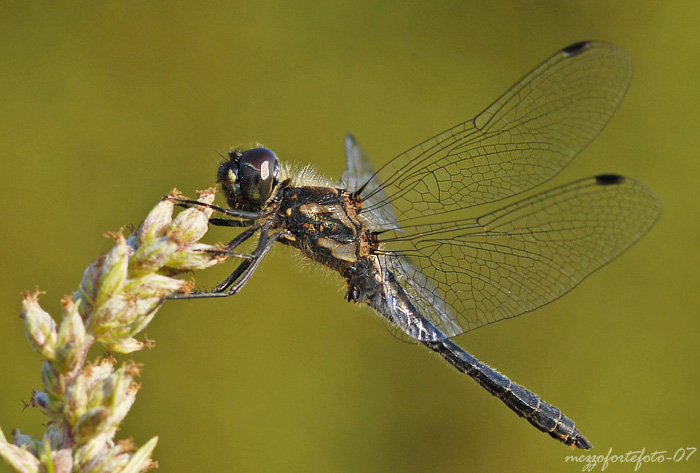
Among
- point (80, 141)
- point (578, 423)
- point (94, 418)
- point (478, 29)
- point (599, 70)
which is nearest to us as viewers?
point (94, 418)

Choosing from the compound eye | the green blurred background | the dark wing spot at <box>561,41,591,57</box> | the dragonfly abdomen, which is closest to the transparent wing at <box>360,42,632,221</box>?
the dark wing spot at <box>561,41,591,57</box>

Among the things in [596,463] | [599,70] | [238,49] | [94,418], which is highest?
[238,49]

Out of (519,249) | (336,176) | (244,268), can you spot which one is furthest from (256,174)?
(336,176)

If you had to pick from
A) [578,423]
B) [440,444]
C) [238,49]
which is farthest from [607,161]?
[238,49]

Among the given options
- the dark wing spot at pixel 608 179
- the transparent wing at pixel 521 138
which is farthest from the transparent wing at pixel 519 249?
the transparent wing at pixel 521 138

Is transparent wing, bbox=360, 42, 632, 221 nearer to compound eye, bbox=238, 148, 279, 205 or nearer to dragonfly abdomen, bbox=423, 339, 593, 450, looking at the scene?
compound eye, bbox=238, 148, 279, 205

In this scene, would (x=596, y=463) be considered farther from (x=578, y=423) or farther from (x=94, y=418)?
(x=94, y=418)

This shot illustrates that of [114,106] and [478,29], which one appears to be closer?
[114,106]

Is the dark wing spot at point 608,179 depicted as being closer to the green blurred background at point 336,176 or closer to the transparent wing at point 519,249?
the transparent wing at point 519,249

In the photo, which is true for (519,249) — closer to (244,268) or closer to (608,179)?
(608,179)
